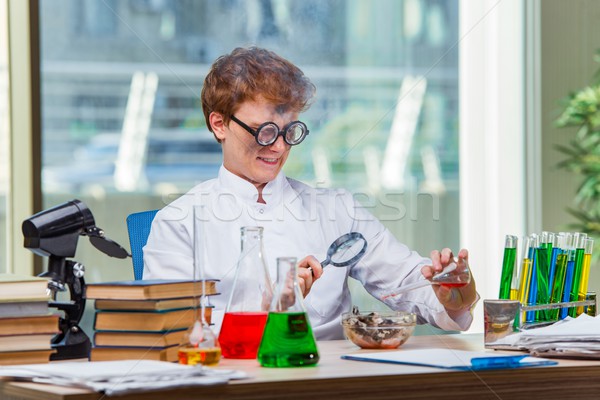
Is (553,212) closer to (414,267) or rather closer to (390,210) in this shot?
(390,210)

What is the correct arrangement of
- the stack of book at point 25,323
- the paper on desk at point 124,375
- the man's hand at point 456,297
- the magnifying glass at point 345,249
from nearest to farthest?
the paper on desk at point 124,375
the stack of book at point 25,323
the man's hand at point 456,297
the magnifying glass at point 345,249

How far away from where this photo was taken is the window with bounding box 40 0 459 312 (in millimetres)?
3195

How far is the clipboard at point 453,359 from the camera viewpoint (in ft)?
3.91

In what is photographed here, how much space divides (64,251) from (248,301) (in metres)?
0.42

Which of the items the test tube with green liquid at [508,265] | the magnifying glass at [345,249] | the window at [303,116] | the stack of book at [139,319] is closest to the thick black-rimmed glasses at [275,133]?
the magnifying glass at [345,249]

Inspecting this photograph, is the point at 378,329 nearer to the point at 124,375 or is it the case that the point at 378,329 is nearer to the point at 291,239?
the point at 124,375

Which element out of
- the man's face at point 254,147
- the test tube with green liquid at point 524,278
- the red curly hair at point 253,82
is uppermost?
the red curly hair at point 253,82

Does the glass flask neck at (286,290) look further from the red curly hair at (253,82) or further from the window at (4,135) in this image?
the window at (4,135)

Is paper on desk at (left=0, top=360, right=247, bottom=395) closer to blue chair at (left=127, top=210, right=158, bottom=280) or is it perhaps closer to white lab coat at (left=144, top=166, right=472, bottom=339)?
white lab coat at (left=144, top=166, right=472, bottom=339)

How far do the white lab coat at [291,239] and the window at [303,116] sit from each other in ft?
4.10

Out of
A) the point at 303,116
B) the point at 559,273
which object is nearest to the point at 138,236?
the point at 559,273

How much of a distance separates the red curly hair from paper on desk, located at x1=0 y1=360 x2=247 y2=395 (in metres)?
0.89

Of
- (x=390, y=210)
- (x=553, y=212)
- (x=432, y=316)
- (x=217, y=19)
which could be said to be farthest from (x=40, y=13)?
(x=553, y=212)

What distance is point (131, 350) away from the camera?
1.26m
